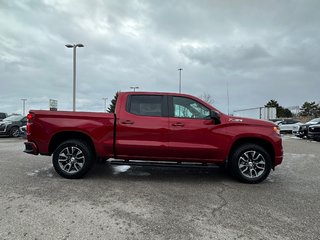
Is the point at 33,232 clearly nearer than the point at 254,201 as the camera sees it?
Yes

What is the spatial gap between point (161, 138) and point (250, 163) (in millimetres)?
1906

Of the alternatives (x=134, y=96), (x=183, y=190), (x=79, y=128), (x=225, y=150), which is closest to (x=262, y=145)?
(x=225, y=150)

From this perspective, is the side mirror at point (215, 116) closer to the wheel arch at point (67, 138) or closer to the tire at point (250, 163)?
the tire at point (250, 163)

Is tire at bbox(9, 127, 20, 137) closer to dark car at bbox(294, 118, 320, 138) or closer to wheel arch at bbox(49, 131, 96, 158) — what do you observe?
wheel arch at bbox(49, 131, 96, 158)

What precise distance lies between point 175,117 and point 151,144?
0.75 m

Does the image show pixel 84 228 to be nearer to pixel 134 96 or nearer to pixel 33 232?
pixel 33 232

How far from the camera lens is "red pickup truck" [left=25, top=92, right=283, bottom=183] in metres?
6.00

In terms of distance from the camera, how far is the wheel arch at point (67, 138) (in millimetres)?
6191

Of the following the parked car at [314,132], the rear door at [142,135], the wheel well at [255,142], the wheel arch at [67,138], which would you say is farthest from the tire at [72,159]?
the parked car at [314,132]

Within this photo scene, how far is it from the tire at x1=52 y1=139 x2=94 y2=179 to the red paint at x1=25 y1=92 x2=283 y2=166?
230mm

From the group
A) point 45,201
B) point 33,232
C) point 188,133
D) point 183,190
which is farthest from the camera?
point 188,133

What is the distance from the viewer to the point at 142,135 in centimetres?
602

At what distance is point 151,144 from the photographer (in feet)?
19.7

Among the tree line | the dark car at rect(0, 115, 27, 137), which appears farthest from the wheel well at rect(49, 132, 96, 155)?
the tree line
